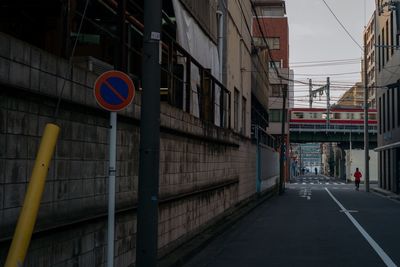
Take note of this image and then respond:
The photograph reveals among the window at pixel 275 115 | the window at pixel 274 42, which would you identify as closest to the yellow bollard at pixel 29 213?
the window at pixel 275 115

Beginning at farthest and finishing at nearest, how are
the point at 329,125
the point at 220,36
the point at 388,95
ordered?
1. the point at 329,125
2. the point at 388,95
3. the point at 220,36

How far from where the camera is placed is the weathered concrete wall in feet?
15.9

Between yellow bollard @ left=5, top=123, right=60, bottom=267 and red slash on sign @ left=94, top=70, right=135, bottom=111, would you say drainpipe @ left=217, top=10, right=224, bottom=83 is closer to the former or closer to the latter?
red slash on sign @ left=94, top=70, right=135, bottom=111

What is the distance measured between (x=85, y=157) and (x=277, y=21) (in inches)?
2909

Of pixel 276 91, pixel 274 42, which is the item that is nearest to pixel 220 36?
pixel 276 91

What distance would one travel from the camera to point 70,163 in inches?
236

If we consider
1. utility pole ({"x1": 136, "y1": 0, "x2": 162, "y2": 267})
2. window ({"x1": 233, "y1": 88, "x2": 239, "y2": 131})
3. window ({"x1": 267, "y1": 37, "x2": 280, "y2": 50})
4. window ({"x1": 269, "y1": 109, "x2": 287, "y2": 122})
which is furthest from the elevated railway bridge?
utility pole ({"x1": 136, "y1": 0, "x2": 162, "y2": 267})

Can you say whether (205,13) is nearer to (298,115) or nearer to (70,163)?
(70,163)

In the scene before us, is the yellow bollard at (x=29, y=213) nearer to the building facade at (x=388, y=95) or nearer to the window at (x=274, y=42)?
the building facade at (x=388, y=95)

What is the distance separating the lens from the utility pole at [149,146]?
614 cm

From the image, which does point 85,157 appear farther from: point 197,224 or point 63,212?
point 197,224

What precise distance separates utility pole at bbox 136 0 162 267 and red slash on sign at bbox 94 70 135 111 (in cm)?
69

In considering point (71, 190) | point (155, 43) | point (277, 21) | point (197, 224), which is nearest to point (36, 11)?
point (155, 43)

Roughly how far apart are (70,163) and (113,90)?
106 centimetres
